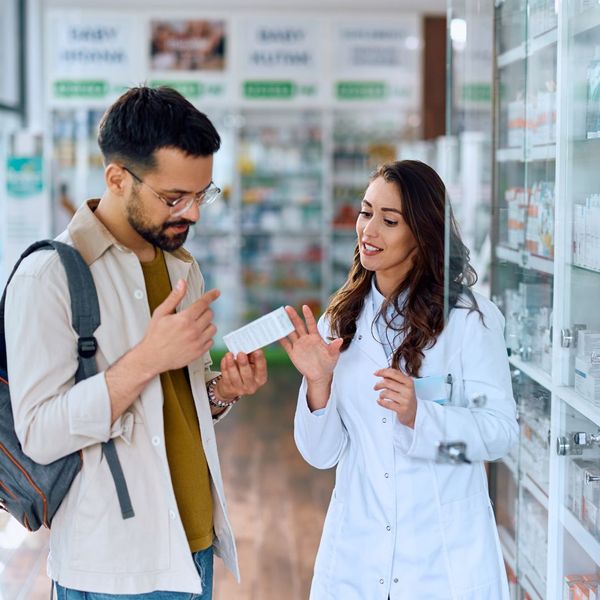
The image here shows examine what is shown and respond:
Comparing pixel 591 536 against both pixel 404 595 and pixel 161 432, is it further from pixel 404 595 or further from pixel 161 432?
pixel 161 432

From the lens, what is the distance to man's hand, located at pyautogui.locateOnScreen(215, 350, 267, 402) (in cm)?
196

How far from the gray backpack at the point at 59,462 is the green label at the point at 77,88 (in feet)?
27.8

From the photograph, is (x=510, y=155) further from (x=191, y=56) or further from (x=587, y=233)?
(x=191, y=56)

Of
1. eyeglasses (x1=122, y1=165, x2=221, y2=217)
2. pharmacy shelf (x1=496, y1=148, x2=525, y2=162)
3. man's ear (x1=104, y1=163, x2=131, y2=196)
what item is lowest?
eyeglasses (x1=122, y1=165, x2=221, y2=217)

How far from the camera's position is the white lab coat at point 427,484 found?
2.01 metres

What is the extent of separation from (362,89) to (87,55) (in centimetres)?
287

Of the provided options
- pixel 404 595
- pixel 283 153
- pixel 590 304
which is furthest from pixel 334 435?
pixel 283 153

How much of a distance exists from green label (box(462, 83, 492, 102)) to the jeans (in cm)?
134

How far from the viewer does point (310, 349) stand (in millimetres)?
2041

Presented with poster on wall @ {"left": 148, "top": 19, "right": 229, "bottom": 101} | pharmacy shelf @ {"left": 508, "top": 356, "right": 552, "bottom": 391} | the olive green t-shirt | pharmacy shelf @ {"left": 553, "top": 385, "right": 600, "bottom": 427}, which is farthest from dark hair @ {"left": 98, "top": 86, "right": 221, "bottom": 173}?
poster on wall @ {"left": 148, "top": 19, "right": 229, "bottom": 101}

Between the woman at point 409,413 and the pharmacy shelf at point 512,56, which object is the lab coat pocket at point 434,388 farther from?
the pharmacy shelf at point 512,56

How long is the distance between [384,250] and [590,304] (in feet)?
1.94

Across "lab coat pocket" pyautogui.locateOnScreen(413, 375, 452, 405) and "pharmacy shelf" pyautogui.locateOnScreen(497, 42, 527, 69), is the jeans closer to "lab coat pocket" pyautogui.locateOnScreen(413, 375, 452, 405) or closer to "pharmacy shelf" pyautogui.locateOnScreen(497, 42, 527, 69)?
"lab coat pocket" pyautogui.locateOnScreen(413, 375, 452, 405)

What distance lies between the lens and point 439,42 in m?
9.77
